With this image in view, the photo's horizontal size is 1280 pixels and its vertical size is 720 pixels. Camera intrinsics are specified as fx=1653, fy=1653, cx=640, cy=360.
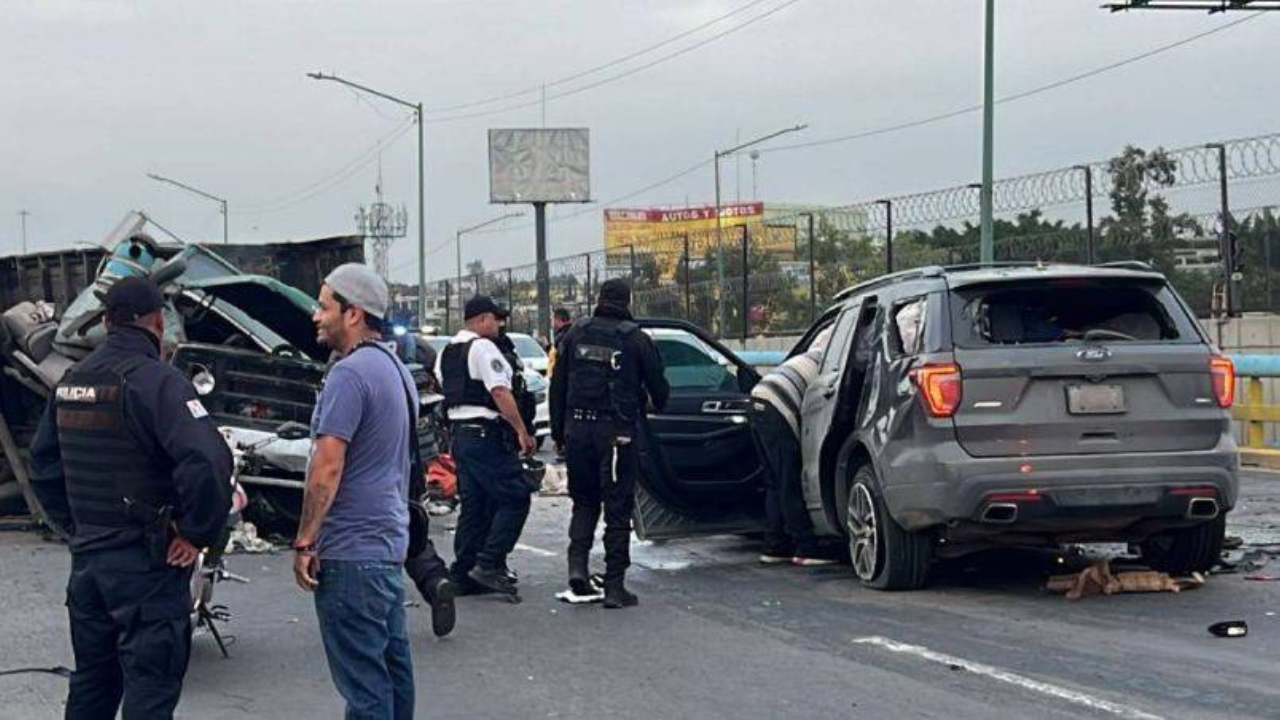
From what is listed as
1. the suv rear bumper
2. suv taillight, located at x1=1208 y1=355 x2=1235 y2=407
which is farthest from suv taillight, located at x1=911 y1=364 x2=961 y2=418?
suv taillight, located at x1=1208 y1=355 x2=1235 y2=407

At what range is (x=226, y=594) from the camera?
389 inches

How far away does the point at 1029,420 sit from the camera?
8336 millimetres

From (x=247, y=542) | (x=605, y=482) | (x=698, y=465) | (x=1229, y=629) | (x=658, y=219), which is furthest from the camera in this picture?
(x=658, y=219)

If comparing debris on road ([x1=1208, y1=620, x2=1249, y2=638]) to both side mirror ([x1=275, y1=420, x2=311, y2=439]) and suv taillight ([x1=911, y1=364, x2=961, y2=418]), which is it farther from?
side mirror ([x1=275, y1=420, x2=311, y2=439])

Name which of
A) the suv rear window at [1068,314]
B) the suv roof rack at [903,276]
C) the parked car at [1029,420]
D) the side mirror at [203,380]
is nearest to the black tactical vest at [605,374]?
the parked car at [1029,420]

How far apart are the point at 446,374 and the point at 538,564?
2.02 m

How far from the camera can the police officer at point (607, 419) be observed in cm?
912

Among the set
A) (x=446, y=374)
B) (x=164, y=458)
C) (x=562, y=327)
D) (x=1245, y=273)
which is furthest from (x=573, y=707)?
(x=1245, y=273)

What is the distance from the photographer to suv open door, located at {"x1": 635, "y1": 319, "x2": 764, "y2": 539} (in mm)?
10172

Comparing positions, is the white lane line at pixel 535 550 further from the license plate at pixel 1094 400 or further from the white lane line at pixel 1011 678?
the license plate at pixel 1094 400

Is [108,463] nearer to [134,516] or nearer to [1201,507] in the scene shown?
[134,516]

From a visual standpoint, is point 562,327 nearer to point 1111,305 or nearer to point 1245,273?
point 1245,273

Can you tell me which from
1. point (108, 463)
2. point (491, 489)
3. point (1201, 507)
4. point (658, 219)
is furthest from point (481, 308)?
point (658, 219)

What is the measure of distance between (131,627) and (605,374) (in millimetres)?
4248
